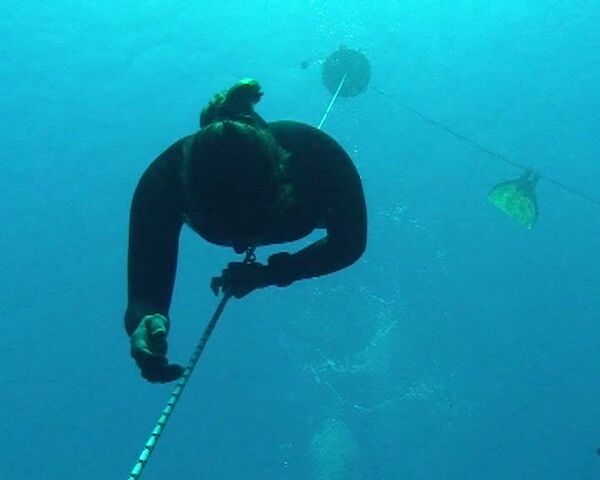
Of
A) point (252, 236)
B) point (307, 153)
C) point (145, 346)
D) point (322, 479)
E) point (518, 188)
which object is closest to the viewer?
point (145, 346)

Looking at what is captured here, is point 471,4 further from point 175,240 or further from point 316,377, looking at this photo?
point 175,240

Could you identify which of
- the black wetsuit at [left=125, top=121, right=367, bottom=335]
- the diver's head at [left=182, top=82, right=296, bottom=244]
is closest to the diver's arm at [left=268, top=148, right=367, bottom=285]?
the black wetsuit at [left=125, top=121, right=367, bottom=335]

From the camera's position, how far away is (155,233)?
212 centimetres

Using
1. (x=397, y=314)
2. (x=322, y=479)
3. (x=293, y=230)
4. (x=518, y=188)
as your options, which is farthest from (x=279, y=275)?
(x=322, y=479)

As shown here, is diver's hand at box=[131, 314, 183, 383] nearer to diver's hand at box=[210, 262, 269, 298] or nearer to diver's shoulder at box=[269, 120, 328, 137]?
diver's hand at box=[210, 262, 269, 298]

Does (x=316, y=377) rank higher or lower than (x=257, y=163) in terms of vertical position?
lower

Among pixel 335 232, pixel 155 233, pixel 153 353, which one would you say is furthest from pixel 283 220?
pixel 153 353

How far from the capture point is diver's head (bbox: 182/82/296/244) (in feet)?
5.56

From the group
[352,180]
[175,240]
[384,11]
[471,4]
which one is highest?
[471,4]

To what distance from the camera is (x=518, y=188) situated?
11805mm

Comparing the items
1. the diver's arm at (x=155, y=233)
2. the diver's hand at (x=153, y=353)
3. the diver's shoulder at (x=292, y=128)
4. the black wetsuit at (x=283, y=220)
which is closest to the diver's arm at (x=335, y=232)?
the black wetsuit at (x=283, y=220)

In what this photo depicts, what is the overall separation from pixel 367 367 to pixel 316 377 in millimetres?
1527

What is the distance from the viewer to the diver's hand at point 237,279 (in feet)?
7.03

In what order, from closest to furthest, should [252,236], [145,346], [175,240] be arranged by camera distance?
[145,346] < [252,236] < [175,240]
